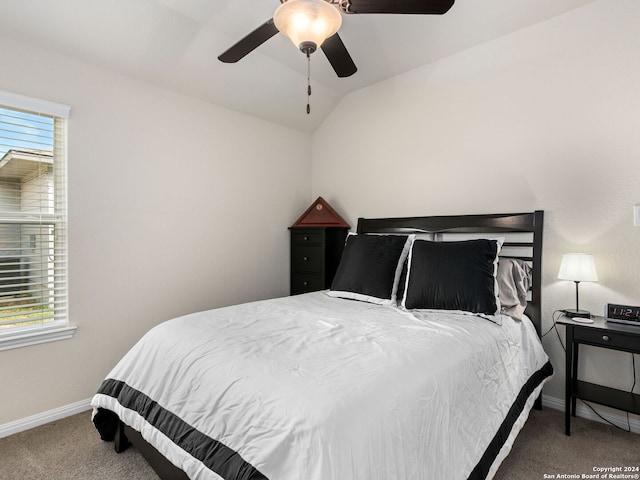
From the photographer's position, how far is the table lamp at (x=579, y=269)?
6.92 ft

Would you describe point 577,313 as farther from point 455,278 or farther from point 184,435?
point 184,435

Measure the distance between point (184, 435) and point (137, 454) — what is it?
0.84 meters

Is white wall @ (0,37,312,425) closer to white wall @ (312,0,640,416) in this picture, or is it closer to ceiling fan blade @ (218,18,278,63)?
ceiling fan blade @ (218,18,278,63)

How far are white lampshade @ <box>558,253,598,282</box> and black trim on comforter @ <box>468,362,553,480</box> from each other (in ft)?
2.05

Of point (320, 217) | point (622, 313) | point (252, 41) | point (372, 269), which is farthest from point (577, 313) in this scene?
point (252, 41)

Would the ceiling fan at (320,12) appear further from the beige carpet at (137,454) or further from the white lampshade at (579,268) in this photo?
the beige carpet at (137,454)

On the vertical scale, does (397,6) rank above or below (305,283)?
above

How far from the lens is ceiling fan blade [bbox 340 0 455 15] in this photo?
1.49 m

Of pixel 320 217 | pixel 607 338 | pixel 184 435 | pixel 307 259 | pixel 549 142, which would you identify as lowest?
pixel 184 435

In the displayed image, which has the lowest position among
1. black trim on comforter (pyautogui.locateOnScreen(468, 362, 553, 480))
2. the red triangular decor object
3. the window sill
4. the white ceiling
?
black trim on comforter (pyautogui.locateOnScreen(468, 362, 553, 480))

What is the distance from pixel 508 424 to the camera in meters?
1.69

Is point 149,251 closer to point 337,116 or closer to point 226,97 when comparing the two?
point 226,97

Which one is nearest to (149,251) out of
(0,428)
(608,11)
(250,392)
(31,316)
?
(31,316)

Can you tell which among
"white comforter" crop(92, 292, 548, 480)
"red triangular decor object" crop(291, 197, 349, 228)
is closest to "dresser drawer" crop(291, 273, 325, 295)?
"red triangular decor object" crop(291, 197, 349, 228)
